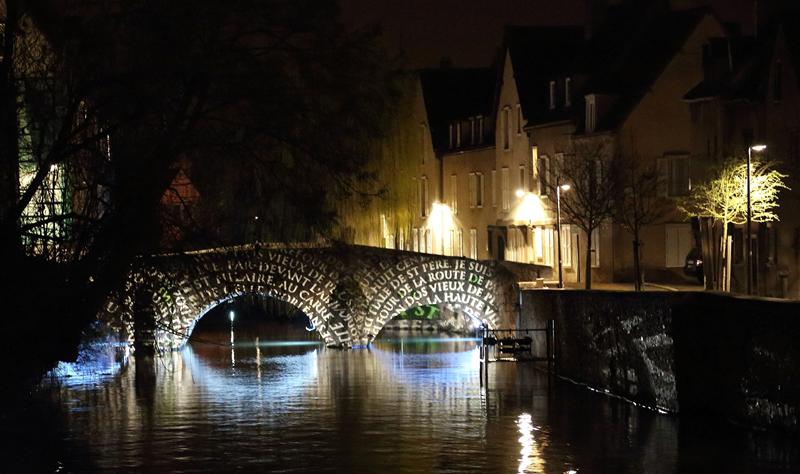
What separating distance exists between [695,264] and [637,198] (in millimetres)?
4281

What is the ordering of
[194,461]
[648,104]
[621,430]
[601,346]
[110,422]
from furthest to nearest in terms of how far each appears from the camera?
[648,104], [601,346], [110,422], [621,430], [194,461]

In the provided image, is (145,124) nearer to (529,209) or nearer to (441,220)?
(529,209)

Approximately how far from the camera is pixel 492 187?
83438 mm

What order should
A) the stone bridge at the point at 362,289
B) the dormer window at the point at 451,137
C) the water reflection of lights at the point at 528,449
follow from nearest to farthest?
the water reflection of lights at the point at 528,449 → the stone bridge at the point at 362,289 → the dormer window at the point at 451,137

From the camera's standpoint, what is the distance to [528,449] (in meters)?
32.8

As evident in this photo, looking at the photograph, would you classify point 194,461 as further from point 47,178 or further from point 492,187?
point 492,187

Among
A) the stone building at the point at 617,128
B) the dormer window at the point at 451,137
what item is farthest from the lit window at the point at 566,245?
the dormer window at the point at 451,137

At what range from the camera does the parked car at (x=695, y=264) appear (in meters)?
63.1

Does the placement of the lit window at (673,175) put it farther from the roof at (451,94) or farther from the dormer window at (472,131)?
the roof at (451,94)

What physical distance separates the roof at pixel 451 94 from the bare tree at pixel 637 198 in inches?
924

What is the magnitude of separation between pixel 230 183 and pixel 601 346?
45.6 ft

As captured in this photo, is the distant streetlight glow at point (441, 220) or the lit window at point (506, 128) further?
the distant streetlight glow at point (441, 220)

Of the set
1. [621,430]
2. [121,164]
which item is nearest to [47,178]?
[121,164]

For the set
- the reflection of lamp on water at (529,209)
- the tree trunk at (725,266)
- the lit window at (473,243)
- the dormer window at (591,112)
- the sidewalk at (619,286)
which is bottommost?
the sidewalk at (619,286)
